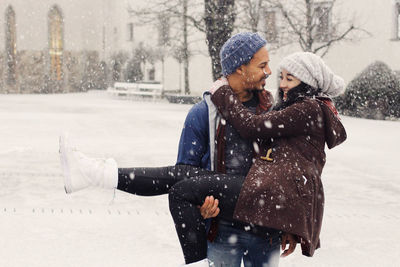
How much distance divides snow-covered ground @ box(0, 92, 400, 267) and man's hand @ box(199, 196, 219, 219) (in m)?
0.77

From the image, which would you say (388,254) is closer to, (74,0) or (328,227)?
(328,227)

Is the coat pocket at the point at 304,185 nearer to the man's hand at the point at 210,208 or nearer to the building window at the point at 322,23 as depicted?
the man's hand at the point at 210,208

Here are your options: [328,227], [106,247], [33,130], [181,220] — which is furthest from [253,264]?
[33,130]

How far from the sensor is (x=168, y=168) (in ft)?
8.10

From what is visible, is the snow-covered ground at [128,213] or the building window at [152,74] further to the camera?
the building window at [152,74]

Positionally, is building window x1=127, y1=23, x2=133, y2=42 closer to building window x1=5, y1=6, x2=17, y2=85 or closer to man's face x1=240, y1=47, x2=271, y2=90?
building window x1=5, y1=6, x2=17, y2=85

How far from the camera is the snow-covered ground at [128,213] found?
547cm

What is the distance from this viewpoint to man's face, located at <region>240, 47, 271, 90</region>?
256 cm

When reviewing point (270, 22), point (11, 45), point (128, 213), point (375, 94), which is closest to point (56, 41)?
point (11, 45)

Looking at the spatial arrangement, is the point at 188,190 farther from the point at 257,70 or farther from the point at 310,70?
the point at 310,70

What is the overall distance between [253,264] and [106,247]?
3.12 meters

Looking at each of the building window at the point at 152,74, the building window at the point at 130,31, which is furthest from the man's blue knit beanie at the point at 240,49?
the building window at the point at 130,31

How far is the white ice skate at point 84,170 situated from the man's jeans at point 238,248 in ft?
1.67

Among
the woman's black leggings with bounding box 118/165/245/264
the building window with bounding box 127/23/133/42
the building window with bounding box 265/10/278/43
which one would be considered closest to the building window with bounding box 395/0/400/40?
the building window with bounding box 265/10/278/43
